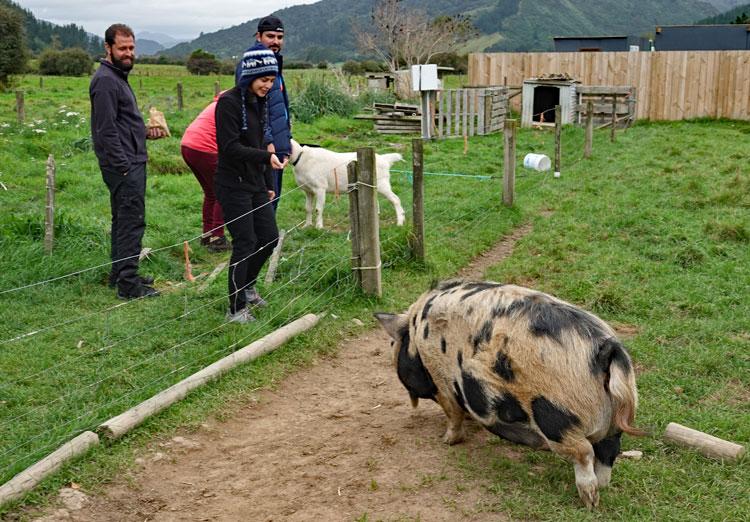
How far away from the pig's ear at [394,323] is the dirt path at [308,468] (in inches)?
23.3

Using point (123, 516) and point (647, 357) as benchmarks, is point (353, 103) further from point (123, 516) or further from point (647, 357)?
point (123, 516)

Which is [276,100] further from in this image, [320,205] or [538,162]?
[538,162]

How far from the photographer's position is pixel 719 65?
71.6 ft

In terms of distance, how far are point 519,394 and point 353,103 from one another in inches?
812

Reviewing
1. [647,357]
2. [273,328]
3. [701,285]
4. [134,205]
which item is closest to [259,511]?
[273,328]

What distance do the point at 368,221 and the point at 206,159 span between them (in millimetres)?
2512

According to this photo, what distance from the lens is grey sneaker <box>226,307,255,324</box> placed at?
6.06 metres

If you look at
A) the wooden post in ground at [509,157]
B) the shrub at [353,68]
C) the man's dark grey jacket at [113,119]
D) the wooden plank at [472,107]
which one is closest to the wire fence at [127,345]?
the man's dark grey jacket at [113,119]

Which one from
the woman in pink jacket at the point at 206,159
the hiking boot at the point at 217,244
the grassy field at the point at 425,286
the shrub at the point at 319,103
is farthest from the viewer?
the shrub at the point at 319,103

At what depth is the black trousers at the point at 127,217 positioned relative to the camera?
6.77 metres

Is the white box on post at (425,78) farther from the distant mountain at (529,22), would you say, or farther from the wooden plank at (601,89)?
the distant mountain at (529,22)

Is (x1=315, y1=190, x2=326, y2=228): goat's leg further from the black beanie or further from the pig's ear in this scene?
the pig's ear

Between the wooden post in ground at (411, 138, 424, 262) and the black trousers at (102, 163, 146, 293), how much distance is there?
8.42 feet

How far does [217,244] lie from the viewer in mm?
A: 8547
